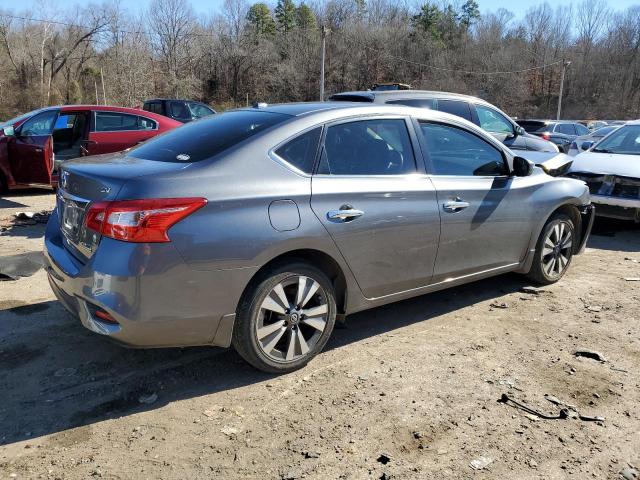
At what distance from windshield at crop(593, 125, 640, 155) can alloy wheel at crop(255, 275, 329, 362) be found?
6.84 m

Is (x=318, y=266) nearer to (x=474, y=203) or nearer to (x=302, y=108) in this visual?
(x=302, y=108)

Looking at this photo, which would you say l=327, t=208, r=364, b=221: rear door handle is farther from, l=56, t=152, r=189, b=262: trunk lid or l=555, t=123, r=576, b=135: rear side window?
l=555, t=123, r=576, b=135: rear side window

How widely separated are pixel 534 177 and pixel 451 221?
1.36 m

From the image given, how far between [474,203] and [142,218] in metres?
2.64

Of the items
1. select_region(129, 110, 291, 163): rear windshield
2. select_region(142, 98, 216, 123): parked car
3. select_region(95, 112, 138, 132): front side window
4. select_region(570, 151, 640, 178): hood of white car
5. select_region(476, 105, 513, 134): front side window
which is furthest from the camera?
select_region(142, 98, 216, 123): parked car

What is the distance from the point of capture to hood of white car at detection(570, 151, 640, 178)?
7.60 m

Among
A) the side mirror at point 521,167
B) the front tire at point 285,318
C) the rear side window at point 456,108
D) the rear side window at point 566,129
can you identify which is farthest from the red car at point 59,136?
the rear side window at point 566,129

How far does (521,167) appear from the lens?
486 cm

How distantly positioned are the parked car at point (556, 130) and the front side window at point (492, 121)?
615cm

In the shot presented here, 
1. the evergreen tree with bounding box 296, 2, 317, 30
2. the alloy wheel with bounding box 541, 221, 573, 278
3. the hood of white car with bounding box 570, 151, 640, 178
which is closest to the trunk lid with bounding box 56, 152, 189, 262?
the alloy wheel with bounding box 541, 221, 573, 278

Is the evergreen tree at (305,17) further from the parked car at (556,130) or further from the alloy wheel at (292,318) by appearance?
the alloy wheel at (292,318)

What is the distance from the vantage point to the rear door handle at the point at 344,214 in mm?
3521

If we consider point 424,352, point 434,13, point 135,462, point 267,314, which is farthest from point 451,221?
point 434,13

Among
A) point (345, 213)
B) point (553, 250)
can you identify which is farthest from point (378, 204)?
point (553, 250)
